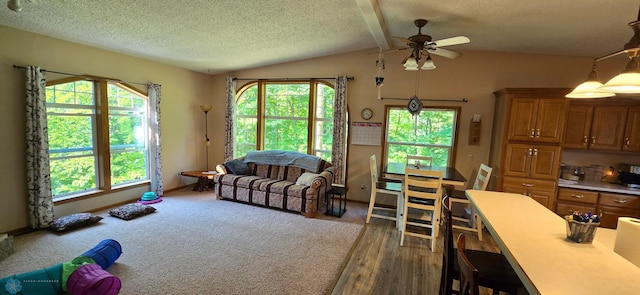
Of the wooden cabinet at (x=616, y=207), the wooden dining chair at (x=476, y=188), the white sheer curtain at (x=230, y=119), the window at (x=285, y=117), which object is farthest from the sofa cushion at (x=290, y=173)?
the wooden cabinet at (x=616, y=207)

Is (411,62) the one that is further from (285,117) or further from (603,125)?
(285,117)

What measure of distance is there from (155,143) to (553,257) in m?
5.63

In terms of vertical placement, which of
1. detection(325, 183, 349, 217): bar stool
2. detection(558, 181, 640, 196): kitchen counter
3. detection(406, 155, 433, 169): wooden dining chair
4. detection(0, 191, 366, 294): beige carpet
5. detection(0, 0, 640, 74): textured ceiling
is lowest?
detection(0, 191, 366, 294): beige carpet

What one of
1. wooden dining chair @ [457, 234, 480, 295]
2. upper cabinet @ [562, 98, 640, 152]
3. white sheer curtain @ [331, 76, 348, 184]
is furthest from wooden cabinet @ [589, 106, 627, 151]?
wooden dining chair @ [457, 234, 480, 295]

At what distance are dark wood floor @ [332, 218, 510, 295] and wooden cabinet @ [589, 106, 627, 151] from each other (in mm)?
2079

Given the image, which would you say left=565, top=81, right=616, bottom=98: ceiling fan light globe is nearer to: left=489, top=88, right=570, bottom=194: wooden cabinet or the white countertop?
the white countertop

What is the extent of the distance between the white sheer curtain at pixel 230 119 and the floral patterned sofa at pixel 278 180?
0.73m

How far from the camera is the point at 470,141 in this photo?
461 cm

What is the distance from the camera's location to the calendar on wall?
200 inches

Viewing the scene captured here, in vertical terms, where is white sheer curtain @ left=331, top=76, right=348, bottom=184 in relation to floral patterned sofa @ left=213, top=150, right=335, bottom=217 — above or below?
above

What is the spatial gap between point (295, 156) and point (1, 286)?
370 cm

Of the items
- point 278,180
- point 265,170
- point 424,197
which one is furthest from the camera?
point 265,170

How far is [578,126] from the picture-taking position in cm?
394

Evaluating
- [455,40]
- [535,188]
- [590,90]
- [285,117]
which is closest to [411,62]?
[455,40]
